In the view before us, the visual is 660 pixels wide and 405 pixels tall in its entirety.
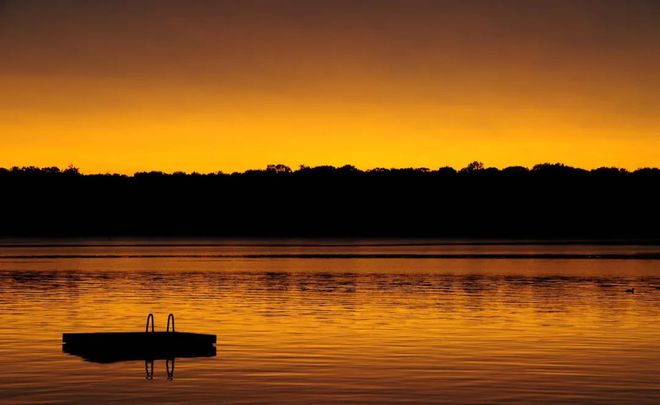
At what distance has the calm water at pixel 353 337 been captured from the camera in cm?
3588

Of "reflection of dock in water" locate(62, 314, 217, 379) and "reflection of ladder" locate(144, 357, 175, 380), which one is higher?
"reflection of dock in water" locate(62, 314, 217, 379)

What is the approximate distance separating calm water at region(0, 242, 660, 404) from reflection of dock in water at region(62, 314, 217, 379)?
0.91 m

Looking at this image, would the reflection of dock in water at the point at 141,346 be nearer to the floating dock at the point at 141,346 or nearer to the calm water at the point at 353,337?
the floating dock at the point at 141,346

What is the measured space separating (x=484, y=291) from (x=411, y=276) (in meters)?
25.2

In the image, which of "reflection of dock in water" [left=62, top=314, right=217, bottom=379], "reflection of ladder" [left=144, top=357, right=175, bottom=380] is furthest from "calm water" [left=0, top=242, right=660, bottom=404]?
"reflection of dock in water" [left=62, top=314, right=217, bottom=379]

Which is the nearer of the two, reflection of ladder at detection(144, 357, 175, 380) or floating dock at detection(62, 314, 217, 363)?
reflection of ladder at detection(144, 357, 175, 380)

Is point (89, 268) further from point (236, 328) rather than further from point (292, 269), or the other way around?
point (236, 328)

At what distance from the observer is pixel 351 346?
4866cm

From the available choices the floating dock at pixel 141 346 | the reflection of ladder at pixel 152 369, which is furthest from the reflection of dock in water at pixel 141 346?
the reflection of ladder at pixel 152 369

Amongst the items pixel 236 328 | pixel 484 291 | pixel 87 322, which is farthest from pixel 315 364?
pixel 484 291

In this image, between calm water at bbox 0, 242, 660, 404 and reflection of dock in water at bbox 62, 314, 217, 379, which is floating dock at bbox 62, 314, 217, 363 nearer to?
reflection of dock in water at bbox 62, 314, 217, 379

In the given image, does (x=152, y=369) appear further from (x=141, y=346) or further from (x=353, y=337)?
(x=353, y=337)

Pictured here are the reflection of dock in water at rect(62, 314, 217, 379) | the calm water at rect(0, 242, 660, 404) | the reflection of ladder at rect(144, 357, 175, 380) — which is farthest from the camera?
the reflection of dock in water at rect(62, 314, 217, 379)

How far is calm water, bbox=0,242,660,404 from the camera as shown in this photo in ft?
118
